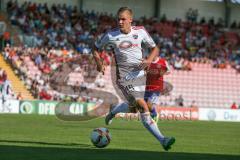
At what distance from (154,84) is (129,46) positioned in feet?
24.5

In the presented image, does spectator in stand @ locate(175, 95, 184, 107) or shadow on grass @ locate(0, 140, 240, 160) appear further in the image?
spectator in stand @ locate(175, 95, 184, 107)

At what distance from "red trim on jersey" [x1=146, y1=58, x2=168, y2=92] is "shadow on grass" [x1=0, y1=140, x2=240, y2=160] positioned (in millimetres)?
7999

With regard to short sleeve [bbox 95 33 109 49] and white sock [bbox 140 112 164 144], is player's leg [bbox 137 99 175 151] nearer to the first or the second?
white sock [bbox 140 112 164 144]

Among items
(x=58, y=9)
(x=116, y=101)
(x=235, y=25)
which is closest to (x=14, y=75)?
(x=116, y=101)

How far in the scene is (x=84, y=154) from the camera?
10977mm

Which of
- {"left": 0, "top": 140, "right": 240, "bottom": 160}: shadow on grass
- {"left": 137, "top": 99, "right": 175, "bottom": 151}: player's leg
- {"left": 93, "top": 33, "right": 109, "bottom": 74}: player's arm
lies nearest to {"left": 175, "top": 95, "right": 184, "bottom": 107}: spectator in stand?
{"left": 93, "top": 33, "right": 109, "bottom": 74}: player's arm

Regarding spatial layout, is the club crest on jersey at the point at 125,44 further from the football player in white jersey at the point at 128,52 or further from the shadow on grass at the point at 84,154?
the shadow on grass at the point at 84,154

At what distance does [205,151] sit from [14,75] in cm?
2845

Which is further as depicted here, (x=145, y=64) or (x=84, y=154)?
(x=145, y=64)

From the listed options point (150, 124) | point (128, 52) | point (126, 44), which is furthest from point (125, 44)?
point (150, 124)

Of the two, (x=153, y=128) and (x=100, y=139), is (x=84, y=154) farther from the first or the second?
(x=100, y=139)

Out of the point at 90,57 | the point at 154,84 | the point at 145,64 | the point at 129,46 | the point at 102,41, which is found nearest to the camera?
the point at 145,64

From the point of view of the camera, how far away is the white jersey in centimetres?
1313

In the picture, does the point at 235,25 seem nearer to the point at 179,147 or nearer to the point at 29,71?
the point at 29,71
